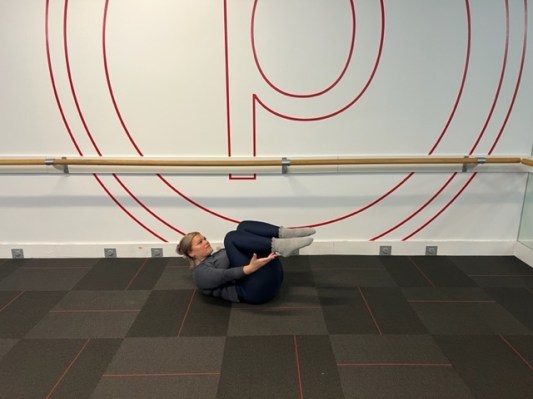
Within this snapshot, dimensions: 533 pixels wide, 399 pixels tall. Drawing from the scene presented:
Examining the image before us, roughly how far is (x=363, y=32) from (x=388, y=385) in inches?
99.3

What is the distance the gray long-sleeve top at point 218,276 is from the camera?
249 centimetres

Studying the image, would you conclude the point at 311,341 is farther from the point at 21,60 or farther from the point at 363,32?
the point at 21,60

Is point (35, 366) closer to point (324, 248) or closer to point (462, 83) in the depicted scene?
point (324, 248)

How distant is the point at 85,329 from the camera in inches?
93.4

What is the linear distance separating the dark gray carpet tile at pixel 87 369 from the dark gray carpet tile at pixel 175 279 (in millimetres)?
694

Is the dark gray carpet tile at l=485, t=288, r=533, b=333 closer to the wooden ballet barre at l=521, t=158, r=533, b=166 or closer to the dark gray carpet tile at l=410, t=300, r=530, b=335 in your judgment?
the dark gray carpet tile at l=410, t=300, r=530, b=335

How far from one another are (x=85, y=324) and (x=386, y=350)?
189cm

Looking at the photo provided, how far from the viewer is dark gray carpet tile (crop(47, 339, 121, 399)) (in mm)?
→ 1852

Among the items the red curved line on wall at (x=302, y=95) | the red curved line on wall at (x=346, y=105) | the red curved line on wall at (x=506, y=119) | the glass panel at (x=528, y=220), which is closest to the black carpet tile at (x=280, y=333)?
the glass panel at (x=528, y=220)

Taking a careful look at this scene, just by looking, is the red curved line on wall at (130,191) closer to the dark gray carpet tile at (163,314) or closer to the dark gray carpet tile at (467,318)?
the dark gray carpet tile at (163,314)

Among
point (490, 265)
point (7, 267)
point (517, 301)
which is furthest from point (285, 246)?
point (7, 267)

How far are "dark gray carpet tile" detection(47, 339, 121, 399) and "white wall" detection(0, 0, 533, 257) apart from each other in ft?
4.23

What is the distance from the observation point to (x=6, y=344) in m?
2.22

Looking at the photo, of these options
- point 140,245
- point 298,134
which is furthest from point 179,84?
point 140,245
